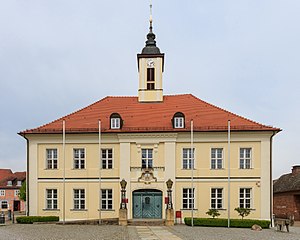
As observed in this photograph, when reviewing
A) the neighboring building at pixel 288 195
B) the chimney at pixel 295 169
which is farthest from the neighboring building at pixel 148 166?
the chimney at pixel 295 169

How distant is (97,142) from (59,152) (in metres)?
2.98

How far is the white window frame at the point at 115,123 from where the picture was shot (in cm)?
3478

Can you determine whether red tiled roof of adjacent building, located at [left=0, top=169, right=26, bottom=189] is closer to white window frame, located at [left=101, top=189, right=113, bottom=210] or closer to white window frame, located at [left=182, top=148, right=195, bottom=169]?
white window frame, located at [left=101, top=189, right=113, bottom=210]

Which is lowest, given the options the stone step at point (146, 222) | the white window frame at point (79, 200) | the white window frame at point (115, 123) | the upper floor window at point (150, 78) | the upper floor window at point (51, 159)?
the stone step at point (146, 222)

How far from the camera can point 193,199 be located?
3416cm

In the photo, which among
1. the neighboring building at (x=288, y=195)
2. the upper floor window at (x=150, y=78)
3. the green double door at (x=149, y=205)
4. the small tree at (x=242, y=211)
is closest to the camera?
the small tree at (x=242, y=211)

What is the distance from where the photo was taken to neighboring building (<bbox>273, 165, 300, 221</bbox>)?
45469mm

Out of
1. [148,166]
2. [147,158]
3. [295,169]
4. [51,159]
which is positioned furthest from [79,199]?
[295,169]

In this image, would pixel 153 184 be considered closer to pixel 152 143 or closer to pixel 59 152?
pixel 152 143

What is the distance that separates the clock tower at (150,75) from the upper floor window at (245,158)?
813cm

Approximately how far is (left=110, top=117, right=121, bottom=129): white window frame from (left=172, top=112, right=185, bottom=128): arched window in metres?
4.07

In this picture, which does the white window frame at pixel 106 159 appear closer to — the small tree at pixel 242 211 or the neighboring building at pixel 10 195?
the small tree at pixel 242 211

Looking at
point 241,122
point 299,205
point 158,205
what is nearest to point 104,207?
point 158,205

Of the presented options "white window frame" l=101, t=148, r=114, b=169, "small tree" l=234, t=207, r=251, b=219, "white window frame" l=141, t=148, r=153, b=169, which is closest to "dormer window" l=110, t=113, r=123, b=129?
"white window frame" l=101, t=148, r=114, b=169
